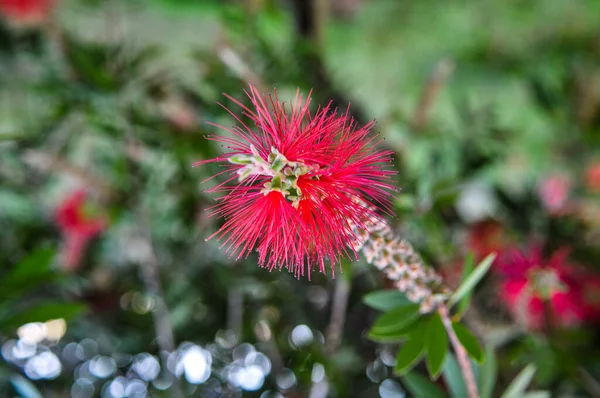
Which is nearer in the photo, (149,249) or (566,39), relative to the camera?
(149,249)

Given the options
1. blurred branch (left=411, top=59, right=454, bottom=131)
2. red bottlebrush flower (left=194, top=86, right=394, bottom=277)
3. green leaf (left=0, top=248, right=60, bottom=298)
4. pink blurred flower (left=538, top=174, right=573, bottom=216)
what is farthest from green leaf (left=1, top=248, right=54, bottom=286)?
pink blurred flower (left=538, top=174, right=573, bottom=216)

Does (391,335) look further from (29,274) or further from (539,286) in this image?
(29,274)

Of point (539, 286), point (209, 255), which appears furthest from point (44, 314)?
point (539, 286)

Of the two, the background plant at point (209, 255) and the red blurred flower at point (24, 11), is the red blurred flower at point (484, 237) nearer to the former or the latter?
the background plant at point (209, 255)

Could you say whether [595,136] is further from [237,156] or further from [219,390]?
[237,156]

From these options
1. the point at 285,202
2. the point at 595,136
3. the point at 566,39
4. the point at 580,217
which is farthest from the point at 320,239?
the point at 566,39

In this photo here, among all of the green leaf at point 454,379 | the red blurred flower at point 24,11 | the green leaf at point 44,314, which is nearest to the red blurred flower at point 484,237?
the green leaf at point 454,379
